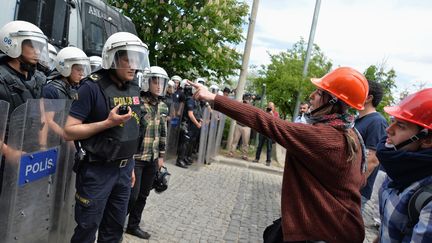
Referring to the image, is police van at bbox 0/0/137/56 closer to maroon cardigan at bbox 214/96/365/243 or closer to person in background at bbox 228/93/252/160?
person in background at bbox 228/93/252/160

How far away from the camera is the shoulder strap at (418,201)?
1.62 meters

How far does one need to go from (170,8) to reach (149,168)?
30.8 ft

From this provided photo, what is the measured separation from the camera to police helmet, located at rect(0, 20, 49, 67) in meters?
3.34

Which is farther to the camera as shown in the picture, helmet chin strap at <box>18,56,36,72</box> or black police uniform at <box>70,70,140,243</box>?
helmet chin strap at <box>18,56,36,72</box>

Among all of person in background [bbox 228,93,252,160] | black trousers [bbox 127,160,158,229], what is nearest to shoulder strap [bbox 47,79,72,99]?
black trousers [bbox 127,160,158,229]

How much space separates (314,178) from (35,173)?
2.08 m

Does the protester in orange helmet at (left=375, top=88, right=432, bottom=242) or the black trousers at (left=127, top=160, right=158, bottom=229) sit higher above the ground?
the protester in orange helmet at (left=375, top=88, right=432, bottom=242)

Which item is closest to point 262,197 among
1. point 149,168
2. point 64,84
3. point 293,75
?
point 149,168

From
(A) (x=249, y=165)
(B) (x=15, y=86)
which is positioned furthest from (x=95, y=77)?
(A) (x=249, y=165)

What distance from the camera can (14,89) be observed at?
121 inches

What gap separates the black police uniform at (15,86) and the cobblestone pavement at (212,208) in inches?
79.7

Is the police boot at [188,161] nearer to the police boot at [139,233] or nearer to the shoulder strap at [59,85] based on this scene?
the police boot at [139,233]

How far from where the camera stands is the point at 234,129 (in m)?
12.2

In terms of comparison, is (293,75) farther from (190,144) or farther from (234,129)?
(190,144)
